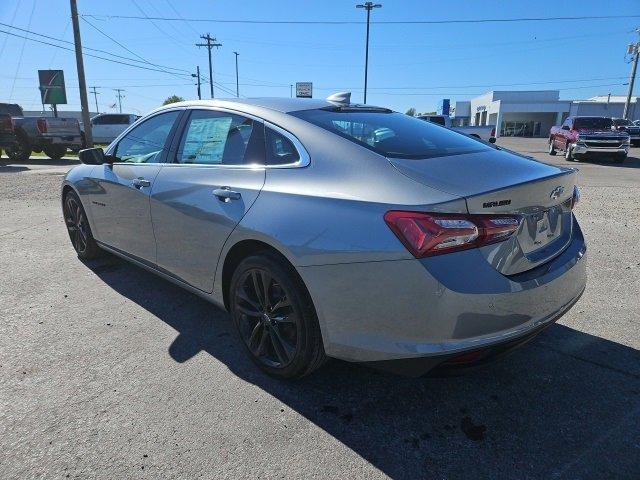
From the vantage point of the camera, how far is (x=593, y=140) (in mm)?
17594

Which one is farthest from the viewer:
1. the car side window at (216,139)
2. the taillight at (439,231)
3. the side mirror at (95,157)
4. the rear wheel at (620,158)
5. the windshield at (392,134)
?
the rear wheel at (620,158)

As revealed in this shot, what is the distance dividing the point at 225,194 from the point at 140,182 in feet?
3.79

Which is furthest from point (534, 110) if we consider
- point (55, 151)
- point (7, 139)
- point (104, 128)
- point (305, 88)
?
point (7, 139)

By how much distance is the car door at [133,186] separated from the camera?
3.58 m

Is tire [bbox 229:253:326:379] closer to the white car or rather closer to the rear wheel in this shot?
the rear wheel

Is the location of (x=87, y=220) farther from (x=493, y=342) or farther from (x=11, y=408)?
(x=493, y=342)

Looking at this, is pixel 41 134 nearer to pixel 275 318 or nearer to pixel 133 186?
pixel 133 186

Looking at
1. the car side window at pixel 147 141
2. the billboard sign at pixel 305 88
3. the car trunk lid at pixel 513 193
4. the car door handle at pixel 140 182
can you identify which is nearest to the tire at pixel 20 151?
the billboard sign at pixel 305 88

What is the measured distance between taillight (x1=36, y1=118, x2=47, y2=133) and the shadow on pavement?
18380 millimetres

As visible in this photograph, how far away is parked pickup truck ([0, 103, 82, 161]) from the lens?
18031mm

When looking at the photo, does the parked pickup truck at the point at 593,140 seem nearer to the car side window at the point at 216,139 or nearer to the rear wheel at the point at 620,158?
the rear wheel at the point at 620,158

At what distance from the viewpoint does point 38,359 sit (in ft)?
9.96

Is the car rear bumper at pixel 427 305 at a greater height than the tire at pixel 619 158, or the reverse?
the car rear bumper at pixel 427 305

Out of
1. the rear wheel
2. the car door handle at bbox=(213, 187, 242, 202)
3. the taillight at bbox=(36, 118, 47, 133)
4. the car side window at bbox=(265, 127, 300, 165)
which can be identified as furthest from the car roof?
the rear wheel
